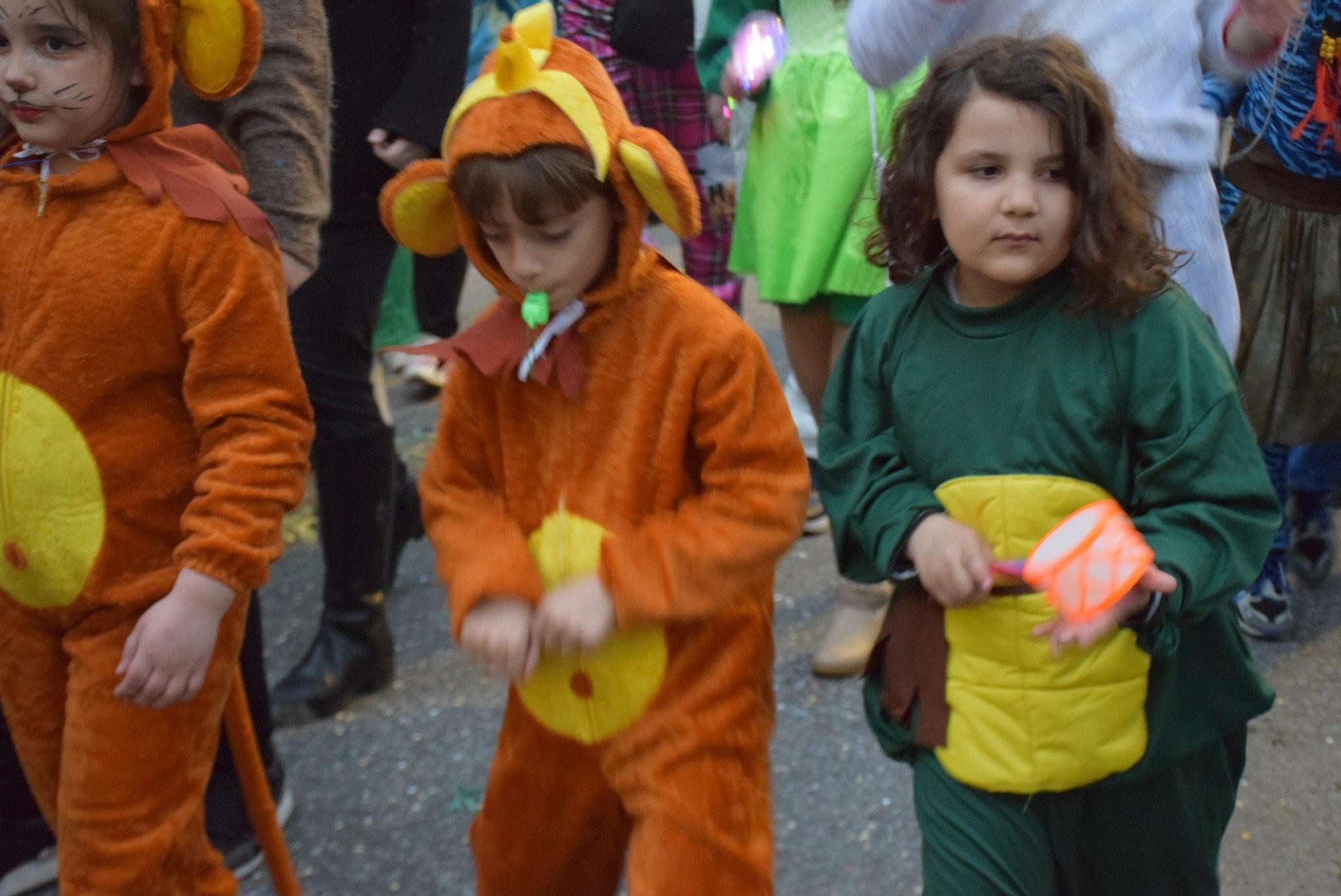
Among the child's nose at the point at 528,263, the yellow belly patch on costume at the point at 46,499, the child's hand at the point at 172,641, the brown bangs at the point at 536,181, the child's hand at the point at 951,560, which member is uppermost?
the brown bangs at the point at 536,181

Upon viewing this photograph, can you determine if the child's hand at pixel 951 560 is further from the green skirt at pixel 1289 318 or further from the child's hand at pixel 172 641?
the green skirt at pixel 1289 318

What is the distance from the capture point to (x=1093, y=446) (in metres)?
1.67

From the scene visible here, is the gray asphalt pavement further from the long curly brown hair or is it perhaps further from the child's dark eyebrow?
the child's dark eyebrow

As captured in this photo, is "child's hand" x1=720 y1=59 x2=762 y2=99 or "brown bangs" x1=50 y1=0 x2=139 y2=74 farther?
"child's hand" x1=720 y1=59 x2=762 y2=99

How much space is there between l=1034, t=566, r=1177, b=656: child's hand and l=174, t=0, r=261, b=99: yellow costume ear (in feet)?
4.32

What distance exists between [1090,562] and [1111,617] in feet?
0.21

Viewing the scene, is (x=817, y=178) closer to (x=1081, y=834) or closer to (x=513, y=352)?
(x=513, y=352)

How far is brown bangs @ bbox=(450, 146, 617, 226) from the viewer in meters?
1.66

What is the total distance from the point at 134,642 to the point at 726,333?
0.90m

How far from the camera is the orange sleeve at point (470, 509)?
5.68 feet

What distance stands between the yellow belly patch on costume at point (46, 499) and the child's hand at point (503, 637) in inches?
23.1

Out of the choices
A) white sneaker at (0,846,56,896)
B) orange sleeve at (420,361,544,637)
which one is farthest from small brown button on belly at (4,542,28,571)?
white sneaker at (0,846,56,896)

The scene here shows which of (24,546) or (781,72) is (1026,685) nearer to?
(24,546)

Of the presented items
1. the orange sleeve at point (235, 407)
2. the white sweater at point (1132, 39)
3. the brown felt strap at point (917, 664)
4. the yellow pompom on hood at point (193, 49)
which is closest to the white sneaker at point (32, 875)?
the orange sleeve at point (235, 407)
